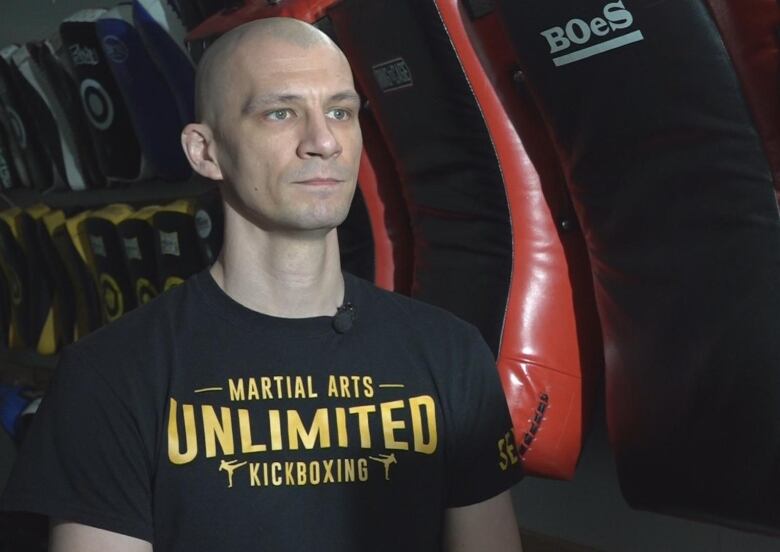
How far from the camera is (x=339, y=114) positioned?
38.9 inches

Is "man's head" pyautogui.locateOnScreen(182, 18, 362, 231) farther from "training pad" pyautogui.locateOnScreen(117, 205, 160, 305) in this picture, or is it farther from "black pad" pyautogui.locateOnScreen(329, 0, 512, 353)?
"training pad" pyautogui.locateOnScreen(117, 205, 160, 305)

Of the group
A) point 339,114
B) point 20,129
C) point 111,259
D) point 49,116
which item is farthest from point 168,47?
point 339,114

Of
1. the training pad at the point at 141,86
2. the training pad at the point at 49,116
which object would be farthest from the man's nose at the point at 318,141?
the training pad at the point at 49,116

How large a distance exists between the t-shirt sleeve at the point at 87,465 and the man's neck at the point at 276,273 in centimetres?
17

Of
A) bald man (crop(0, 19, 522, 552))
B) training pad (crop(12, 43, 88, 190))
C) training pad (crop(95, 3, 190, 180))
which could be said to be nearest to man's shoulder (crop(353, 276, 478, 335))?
bald man (crop(0, 19, 522, 552))

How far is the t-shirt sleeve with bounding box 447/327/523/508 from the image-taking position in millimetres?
1000

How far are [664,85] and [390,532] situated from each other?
52 centimetres

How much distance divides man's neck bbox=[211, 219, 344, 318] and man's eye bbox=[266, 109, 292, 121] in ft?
0.38

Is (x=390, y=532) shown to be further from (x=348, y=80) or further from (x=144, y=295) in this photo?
(x=144, y=295)

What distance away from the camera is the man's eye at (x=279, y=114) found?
0.96 m

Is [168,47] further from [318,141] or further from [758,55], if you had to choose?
[758,55]

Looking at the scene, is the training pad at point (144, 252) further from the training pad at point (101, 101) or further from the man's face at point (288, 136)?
the man's face at point (288, 136)

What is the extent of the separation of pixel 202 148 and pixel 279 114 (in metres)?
0.11

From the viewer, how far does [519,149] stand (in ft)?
4.08
